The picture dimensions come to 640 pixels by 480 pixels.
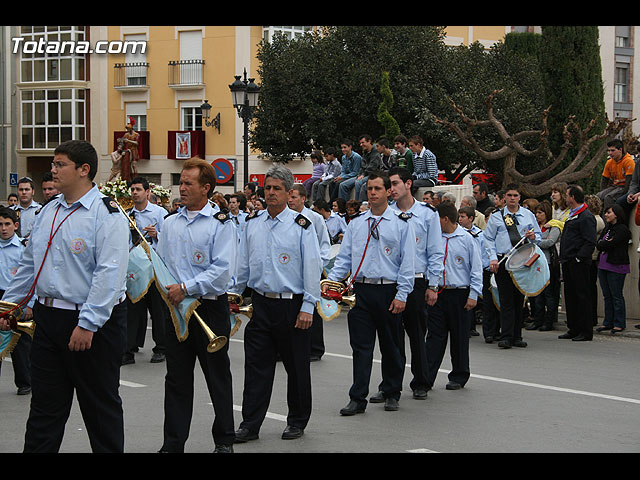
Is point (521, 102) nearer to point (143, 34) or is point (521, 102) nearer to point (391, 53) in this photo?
point (391, 53)

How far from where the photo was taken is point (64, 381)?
18.2ft

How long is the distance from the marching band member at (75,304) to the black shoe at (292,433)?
194 cm

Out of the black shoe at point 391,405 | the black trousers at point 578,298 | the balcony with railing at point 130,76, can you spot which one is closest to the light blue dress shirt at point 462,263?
the black shoe at point 391,405

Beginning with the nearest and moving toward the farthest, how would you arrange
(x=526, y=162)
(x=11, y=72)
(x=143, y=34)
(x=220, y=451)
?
(x=220, y=451) → (x=526, y=162) → (x=143, y=34) → (x=11, y=72)

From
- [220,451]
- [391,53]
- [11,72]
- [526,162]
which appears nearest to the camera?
[220,451]

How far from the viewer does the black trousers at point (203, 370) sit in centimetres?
662

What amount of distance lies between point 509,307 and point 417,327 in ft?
14.1

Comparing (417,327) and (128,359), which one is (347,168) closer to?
(128,359)

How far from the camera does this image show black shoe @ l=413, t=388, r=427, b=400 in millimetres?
9070

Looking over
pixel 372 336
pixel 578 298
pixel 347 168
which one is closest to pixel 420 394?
pixel 372 336

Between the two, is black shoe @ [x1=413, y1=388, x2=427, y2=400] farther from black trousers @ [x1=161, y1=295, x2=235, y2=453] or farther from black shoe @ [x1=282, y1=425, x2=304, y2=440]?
black trousers @ [x1=161, y1=295, x2=235, y2=453]
